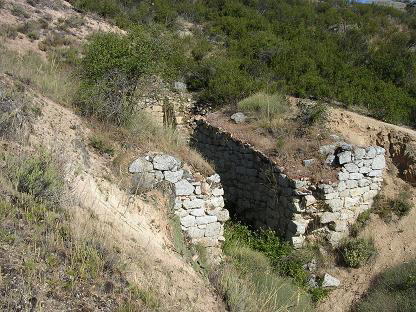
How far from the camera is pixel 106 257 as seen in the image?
12.0 feet

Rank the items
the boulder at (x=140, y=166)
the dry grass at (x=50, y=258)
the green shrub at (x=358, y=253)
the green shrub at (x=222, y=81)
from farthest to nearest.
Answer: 1. the green shrub at (x=222, y=81)
2. the green shrub at (x=358, y=253)
3. the boulder at (x=140, y=166)
4. the dry grass at (x=50, y=258)

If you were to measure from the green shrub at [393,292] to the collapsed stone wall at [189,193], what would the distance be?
2865 millimetres

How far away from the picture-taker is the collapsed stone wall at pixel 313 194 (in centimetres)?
876

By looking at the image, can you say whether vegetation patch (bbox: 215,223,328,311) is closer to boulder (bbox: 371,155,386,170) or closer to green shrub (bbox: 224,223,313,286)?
green shrub (bbox: 224,223,313,286)

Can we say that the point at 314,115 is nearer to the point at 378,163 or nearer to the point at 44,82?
the point at 378,163

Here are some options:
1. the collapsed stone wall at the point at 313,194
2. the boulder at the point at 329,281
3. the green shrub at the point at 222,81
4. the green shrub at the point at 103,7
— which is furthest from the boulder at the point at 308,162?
the green shrub at the point at 103,7

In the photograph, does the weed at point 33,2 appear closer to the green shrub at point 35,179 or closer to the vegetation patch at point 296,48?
the vegetation patch at point 296,48

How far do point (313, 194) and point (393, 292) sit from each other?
2456 mm

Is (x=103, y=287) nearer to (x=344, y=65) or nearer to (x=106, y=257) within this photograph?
(x=106, y=257)

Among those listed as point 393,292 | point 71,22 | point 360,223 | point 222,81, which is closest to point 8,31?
point 71,22

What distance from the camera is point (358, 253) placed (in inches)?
329

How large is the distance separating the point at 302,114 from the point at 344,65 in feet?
18.5

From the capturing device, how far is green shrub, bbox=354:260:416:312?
266 inches

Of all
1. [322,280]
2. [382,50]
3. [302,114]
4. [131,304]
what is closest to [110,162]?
[131,304]
